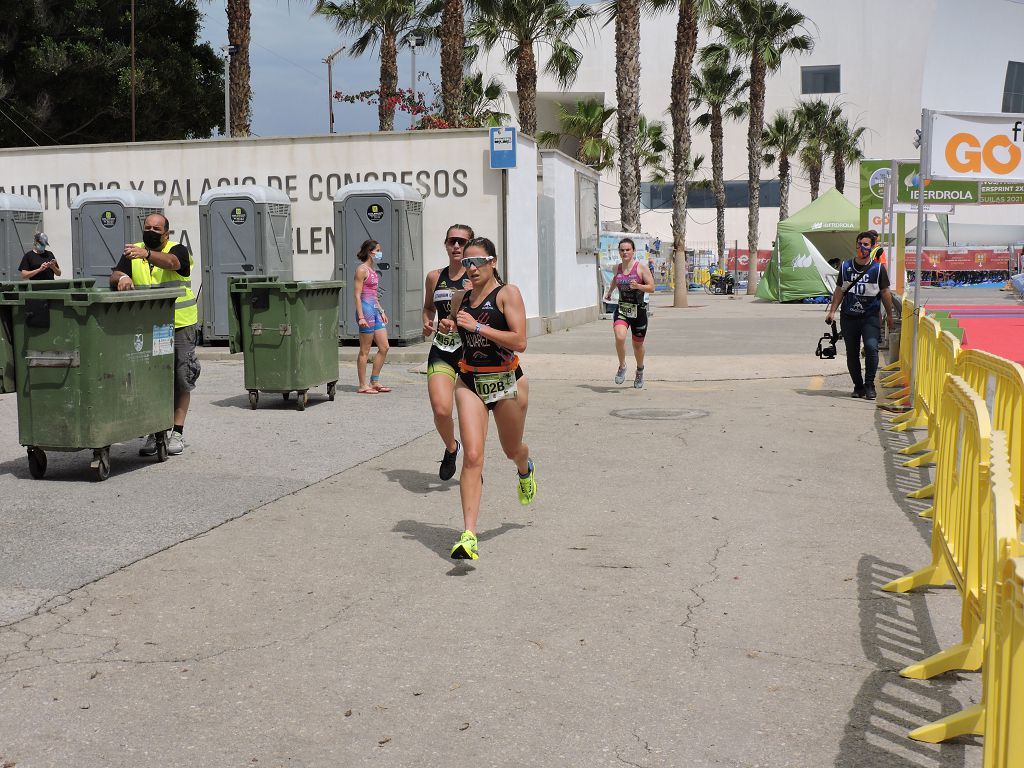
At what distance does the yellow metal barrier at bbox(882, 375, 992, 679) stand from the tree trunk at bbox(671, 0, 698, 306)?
29.5m

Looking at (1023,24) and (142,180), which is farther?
(1023,24)

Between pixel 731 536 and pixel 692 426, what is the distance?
4262 mm

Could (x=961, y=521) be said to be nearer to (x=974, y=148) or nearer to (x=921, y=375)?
(x=921, y=375)

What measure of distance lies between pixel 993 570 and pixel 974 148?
9.87m

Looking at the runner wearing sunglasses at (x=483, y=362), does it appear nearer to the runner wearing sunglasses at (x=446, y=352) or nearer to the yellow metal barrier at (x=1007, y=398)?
the runner wearing sunglasses at (x=446, y=352)

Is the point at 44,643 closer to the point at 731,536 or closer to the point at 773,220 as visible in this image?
the point at 731,536

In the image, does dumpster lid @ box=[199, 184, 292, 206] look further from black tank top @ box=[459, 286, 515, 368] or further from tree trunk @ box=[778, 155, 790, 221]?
tree trunk @ box=[778, 155, 790, 221]

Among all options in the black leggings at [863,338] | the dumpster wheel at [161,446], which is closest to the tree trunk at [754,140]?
the black leggings at [863,338]

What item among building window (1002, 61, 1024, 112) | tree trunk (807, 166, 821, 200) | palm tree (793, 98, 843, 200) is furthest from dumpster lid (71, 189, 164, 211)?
building window (1002, 61, 1024, 112)

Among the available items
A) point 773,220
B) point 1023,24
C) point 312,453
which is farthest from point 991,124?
point 1023,24

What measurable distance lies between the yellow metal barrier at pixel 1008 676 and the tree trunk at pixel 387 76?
35525 millimetres

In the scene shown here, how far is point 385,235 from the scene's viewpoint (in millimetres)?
18219

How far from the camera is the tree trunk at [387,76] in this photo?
122 feet

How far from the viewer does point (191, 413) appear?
1173cm
